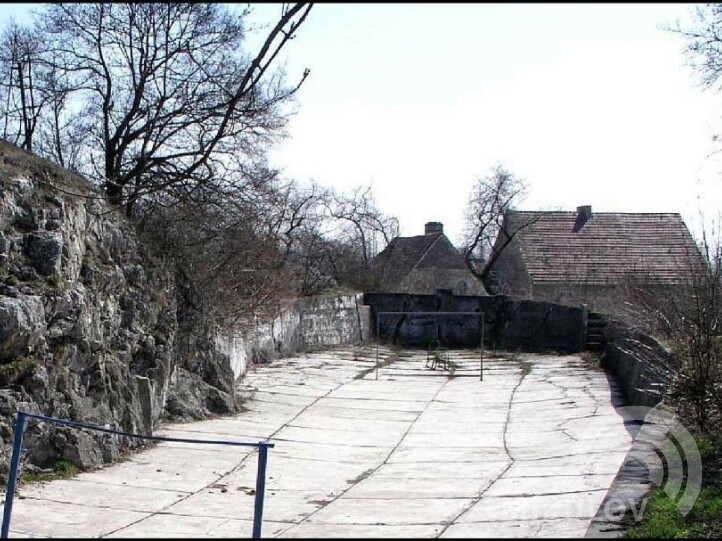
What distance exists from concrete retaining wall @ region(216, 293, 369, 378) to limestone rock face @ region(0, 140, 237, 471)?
2.52 m

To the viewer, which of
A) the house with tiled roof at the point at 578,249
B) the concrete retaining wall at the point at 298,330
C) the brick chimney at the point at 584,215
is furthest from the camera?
the brick chimney at the point at 584,215

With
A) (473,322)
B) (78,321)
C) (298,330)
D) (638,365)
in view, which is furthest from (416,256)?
(78,321)

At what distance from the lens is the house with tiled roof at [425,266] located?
29.9 metres

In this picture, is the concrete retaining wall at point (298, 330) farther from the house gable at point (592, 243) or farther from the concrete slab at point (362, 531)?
the house gable at point (592, 243)

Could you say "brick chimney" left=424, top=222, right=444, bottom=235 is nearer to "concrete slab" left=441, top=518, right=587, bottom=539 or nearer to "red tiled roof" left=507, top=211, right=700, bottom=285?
"red tiled roof" left=507, top=211, right=700, bottom=285

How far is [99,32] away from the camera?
1382 cm

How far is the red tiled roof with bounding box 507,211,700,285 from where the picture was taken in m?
33.9

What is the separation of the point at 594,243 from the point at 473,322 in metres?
11.7

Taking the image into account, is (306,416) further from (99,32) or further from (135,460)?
(99,32)

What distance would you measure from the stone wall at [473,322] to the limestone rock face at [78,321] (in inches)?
539

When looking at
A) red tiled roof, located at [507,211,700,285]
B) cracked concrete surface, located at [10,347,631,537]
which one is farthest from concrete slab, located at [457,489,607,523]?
red tiled roof, located at [507,211,700,285]

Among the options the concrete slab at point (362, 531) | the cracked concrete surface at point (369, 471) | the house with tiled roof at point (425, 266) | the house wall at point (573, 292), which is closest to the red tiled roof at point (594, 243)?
the house wall at point (573, 292)

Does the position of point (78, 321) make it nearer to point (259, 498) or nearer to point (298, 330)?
point (259, 498)

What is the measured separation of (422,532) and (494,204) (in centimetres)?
2685
